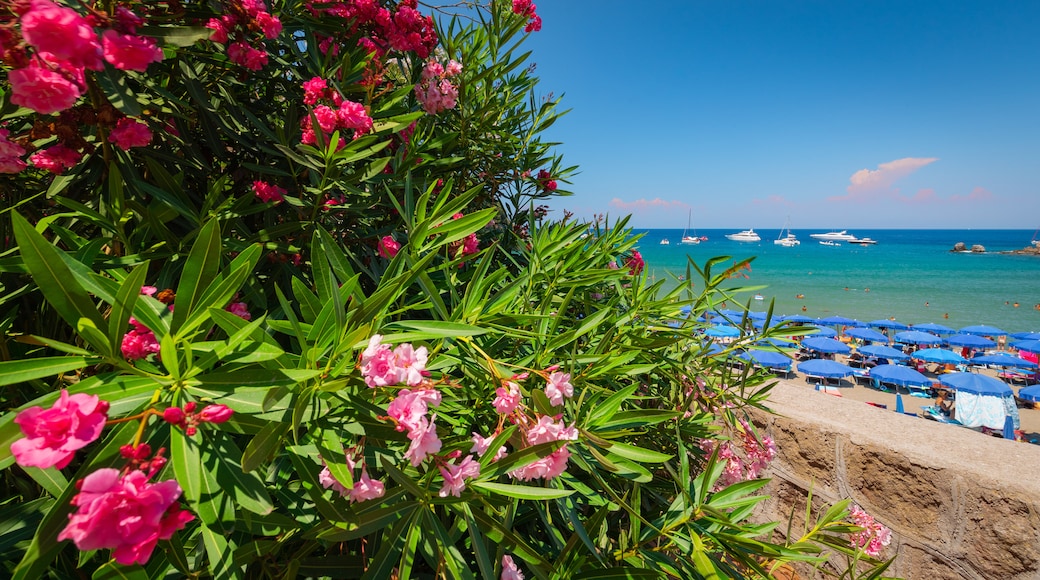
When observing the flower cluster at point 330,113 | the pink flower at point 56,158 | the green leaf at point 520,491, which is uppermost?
the flower cluster at point 330,113

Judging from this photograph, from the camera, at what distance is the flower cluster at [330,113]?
3.71 ft

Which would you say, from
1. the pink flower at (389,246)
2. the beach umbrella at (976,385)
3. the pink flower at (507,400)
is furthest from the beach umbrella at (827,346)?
the pink flower at (507,400)

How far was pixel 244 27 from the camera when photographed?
3.53 feet

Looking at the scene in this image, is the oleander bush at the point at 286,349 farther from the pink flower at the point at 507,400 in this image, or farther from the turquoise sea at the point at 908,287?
the turquoise sea at the point at 908,287

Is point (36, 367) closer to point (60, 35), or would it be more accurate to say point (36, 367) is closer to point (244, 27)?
point (60, 35)

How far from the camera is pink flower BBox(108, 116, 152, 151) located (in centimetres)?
93

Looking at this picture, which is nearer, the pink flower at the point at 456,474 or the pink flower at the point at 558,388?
the pink flower at the point at 456,474

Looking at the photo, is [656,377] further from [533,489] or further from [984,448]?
[984,448]

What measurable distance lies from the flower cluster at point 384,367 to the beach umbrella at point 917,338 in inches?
806

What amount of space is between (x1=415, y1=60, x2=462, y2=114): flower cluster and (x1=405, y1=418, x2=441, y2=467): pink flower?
4.34 feet

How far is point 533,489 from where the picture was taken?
0.73m

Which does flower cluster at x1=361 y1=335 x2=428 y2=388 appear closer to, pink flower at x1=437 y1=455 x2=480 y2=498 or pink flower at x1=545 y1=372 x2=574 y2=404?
pink flower at x1=437 y1=455 x2=480 y2=498

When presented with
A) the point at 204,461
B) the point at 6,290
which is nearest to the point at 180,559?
the point at 204,461

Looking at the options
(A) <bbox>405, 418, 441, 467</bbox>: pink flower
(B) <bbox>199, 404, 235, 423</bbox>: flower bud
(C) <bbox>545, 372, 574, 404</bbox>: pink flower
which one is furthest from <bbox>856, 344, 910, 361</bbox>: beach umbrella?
(B) <bbox>199, 404, 235, 423</bbox>: flower bud
